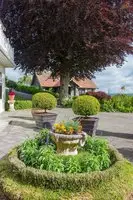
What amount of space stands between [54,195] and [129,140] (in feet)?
26.7

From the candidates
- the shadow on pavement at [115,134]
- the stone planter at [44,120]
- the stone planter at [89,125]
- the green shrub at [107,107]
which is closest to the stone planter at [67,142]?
the stone planter at [89,125]

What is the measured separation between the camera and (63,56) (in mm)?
27797

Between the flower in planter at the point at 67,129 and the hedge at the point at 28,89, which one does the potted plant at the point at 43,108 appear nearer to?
the flower in planter at the point at 67,129

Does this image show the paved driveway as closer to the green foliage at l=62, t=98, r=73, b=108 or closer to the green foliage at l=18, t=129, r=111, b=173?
the green foliage at l=18, t=129, r=111, b=173

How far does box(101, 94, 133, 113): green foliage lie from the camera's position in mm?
24688

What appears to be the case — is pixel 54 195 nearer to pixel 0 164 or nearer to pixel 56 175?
pixel 56 175

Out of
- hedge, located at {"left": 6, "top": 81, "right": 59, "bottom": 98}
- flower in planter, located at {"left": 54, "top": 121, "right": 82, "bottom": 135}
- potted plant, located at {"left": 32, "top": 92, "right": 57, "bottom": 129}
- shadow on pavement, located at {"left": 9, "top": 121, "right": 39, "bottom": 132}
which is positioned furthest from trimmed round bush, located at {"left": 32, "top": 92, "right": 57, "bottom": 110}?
hedge, located at {"left": 6, "top": 81, "right": 59, "bottom": 98}

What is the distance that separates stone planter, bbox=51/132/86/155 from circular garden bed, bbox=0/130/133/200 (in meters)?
0.90

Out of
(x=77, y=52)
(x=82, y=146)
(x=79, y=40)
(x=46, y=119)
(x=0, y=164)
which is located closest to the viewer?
(x=0, y=164)

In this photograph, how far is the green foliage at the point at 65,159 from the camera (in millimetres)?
4766

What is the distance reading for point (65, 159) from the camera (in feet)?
16.4

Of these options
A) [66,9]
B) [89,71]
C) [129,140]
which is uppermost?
[66,9]

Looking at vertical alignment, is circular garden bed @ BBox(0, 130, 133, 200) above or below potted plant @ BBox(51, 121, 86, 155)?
below

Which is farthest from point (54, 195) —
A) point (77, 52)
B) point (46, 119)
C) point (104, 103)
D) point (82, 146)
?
point (77, 52)
